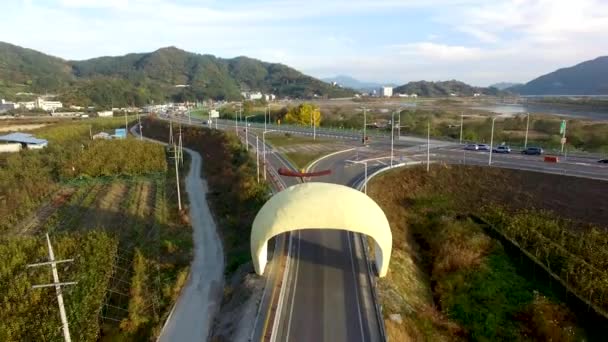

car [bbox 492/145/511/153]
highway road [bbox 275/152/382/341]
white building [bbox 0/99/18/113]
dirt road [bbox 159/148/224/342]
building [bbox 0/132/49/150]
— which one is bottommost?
dirt road [bbox 159/148/224/342]

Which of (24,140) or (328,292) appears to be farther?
(24,140)

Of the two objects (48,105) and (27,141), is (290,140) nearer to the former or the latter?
(27,141)

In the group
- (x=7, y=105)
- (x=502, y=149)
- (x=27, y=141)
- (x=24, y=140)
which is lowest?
(x=27, y=141)

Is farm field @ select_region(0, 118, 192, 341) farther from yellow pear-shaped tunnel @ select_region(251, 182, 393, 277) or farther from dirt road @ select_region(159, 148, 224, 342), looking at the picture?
yellow pear-shaped tunnel @ select_region(251, 182, 393, 277)

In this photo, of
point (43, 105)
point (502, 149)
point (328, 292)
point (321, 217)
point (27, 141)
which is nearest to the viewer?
point (328, 292)

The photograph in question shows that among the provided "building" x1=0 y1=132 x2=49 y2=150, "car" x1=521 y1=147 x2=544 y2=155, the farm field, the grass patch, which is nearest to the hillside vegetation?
"car" x1=521 y1=147 x2=544 y2=155

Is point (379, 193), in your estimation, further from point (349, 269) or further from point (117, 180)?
point (117, 180)

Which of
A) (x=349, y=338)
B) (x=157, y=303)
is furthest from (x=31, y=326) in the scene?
(x=349, y=338)

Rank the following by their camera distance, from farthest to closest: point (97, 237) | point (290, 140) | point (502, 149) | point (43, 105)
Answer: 1. point (43, 105)
2. point (290, 140)
3. point (502, 149)
4. point (97, 237)

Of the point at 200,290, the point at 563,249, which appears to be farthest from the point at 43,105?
the point at 563,249
